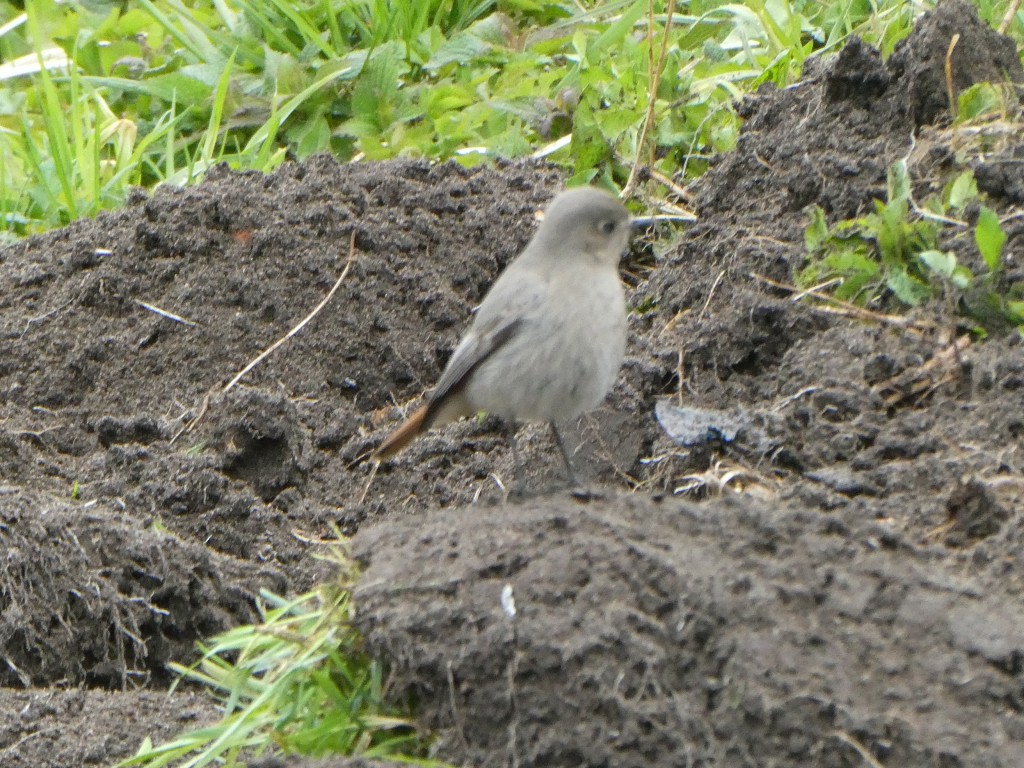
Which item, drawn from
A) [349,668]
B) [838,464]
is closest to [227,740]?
[349,668]

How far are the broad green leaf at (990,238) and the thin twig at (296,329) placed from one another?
2763 millimetres

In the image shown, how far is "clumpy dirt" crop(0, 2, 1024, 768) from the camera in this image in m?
2.96

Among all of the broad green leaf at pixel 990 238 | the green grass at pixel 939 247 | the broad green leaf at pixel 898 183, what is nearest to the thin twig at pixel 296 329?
the green grass at pixel 939 247

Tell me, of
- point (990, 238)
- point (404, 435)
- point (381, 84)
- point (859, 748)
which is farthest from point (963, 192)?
point (381, 84)

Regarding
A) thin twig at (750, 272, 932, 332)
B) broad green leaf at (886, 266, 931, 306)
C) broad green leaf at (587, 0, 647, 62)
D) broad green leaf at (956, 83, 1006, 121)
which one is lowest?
thin twig at (750, 272, 932, 332)

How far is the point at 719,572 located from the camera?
3154 mm

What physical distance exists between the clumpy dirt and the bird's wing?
45 centimetres

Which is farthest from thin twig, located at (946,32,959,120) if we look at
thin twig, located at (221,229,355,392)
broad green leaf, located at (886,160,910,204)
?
thin twig, located at (221,229,355,392)

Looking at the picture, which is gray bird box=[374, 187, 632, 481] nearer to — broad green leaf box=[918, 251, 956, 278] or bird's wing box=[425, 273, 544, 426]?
bird's wing box=[425, 273, 544, 426]

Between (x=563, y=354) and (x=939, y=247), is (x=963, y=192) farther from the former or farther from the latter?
(x=563, y=354)

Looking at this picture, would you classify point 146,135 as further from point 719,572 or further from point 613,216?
point 719,572

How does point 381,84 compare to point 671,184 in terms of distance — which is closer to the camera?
point 671,184

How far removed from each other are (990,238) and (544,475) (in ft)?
5.13

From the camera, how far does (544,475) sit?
478 cm
